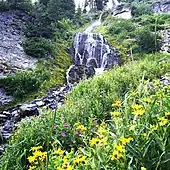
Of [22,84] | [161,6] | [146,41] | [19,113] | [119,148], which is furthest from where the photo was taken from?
[161,6]

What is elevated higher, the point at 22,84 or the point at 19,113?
the point at 22,84

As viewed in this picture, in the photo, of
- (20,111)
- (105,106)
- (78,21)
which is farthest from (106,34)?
(105,106)

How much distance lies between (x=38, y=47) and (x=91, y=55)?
4348 millimetres

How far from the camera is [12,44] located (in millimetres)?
16266

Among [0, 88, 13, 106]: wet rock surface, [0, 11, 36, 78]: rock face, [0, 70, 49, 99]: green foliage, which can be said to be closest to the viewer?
[0, 88, 13, 106]: wet rock surface

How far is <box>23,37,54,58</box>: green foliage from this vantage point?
52.9ft

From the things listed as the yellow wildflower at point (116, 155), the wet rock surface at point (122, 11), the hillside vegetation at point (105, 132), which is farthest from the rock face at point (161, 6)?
the yellow wildflower at point (116, 155)

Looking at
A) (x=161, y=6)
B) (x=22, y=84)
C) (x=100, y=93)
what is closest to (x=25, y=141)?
(x=100, y=93)

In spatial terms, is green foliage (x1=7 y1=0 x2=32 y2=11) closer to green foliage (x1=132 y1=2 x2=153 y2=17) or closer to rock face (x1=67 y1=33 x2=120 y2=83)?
rock face (x1=67 y1=33 x2=120 y2=83)

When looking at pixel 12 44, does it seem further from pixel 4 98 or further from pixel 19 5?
pixel 19 5

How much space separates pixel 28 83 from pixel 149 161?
10.4 meters

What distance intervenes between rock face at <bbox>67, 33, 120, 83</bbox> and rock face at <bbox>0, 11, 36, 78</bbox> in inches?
91.5

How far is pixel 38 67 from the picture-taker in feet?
48.9

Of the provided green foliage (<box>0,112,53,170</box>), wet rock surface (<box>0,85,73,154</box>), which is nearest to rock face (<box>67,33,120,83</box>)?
wet rock surface (<box>0,85,73,154</box>)
